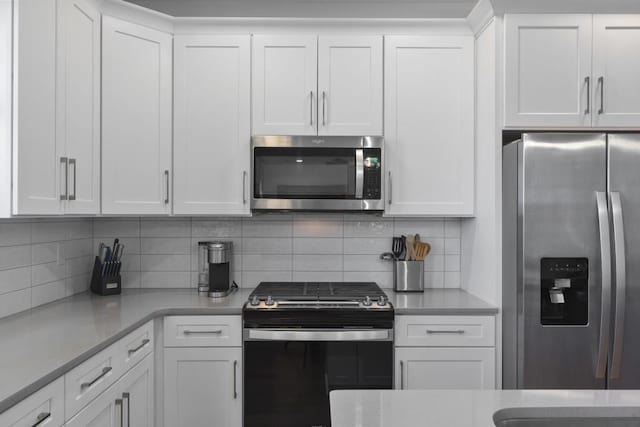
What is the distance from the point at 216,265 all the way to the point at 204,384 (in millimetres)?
665

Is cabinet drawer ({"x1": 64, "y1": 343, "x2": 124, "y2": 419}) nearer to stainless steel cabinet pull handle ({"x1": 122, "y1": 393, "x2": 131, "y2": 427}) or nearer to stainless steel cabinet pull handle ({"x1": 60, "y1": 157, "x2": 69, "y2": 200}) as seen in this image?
stainless steel cabinet pull handle ({"x1": 122, "y1": 393, "x2": 131, "y2": 427})

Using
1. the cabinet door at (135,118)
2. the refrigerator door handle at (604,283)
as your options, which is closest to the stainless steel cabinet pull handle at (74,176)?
the cabinet door at (135,118)

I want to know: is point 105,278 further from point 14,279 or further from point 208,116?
point 208,116

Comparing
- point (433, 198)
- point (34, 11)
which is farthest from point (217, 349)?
point (34, 11)

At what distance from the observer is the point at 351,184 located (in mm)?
2734

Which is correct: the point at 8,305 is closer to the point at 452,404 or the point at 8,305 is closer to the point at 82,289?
the point at 82,289

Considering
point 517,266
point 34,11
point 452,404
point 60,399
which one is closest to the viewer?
point 452,404

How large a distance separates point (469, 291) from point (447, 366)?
1.93 feet

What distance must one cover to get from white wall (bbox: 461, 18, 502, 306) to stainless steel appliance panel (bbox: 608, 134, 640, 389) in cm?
51

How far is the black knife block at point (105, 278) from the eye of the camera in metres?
2.81

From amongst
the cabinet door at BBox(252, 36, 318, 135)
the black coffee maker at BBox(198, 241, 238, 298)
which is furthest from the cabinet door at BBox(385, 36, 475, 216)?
the black coffee maker at BBox(198, 241, 238, 298)

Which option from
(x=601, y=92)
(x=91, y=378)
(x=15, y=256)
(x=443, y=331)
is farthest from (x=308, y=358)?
(x=601, y=92)

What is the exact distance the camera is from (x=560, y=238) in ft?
7.39

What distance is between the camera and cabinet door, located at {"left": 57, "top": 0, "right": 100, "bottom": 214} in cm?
213
